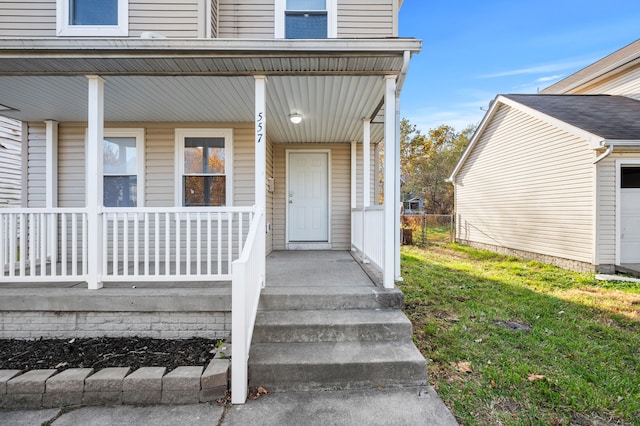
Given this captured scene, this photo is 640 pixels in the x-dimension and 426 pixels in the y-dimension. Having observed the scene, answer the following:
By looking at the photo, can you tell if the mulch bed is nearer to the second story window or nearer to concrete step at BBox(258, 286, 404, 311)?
concrete step at BBox(258, 286, 404, 311)

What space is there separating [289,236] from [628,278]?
628 centimetres

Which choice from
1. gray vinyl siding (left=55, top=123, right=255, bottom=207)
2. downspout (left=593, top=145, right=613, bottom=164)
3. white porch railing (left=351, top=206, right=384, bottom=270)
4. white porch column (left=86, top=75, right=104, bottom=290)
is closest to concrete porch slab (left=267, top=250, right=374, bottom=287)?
A: white porch railing (left=351, top=206, right=384, bottom=270)

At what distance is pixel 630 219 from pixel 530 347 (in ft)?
18.1

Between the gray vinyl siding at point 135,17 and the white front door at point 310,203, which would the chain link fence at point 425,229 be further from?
the gray vinyl siding at point 135,17

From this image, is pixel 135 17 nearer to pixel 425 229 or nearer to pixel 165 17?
pixel 165 17

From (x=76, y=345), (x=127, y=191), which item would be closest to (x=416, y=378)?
(x=76, y=345)

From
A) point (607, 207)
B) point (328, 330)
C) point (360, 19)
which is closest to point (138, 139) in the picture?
point (360, 19)

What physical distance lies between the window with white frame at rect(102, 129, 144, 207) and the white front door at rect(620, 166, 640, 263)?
901cm

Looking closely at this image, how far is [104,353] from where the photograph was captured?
8.75 feet

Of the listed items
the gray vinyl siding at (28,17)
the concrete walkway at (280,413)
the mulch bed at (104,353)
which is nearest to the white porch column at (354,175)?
the mulch bed at (104,353)

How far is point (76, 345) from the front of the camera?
9.23 feet

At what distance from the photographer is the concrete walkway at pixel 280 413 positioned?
199cm

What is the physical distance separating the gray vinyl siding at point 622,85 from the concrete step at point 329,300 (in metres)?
10.9

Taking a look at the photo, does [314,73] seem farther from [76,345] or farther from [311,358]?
[76,345]
